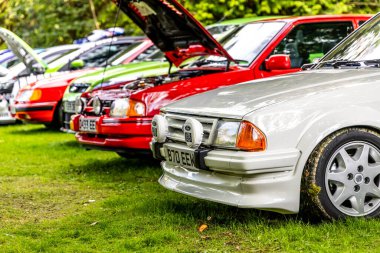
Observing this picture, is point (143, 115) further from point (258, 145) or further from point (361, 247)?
point (361, 247)

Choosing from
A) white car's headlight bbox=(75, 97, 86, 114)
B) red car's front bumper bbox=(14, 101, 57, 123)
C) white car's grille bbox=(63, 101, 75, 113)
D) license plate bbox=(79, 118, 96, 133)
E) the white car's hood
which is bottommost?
red car's front bumper bbox=(14, 101, 57, 123)

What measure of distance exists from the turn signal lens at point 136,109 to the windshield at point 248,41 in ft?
3.74

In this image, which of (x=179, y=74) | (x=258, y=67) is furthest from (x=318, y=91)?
(x=179, y=74)

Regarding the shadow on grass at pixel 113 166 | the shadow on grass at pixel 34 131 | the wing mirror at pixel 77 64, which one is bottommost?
the shadow on grass at pixel 34 131

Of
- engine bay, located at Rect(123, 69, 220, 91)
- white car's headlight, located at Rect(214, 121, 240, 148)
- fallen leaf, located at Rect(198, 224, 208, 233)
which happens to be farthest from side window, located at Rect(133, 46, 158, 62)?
white car's headlight, located at Rect(214, 121, 240, 148)

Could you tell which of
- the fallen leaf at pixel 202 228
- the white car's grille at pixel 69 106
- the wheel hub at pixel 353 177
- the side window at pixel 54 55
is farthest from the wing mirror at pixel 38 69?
the wheel hub at pixel 353 177

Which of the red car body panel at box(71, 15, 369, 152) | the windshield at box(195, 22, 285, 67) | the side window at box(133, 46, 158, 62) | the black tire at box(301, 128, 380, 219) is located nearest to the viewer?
the black tire at box(301, 128, 380, 219)

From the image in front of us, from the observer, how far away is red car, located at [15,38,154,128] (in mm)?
11547

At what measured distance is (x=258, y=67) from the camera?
7.57 m

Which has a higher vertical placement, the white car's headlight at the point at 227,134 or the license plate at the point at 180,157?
the white car's headlight at the point at 227,134

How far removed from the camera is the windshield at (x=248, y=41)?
778 cm

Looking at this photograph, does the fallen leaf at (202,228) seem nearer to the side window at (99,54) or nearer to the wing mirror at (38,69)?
the side window at (99,54)

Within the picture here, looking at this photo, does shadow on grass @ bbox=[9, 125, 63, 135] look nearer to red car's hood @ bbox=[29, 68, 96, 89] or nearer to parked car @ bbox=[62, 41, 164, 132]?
red car's hood @ bbox=[29, 68, 96, 89]

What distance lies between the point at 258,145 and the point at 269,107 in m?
0.27
